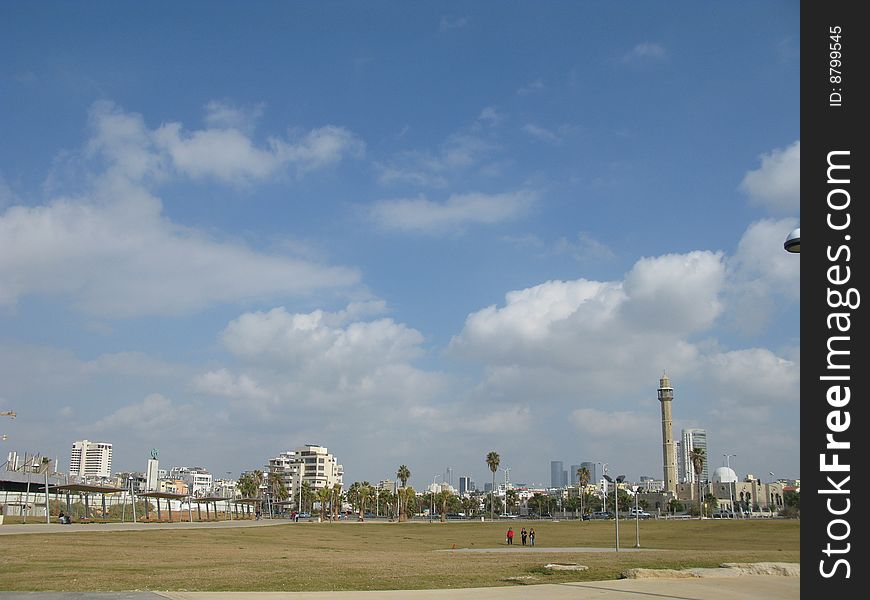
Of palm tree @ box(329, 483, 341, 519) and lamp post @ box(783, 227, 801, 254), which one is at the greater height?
lamp post @ box(783, 227, 801, 254)

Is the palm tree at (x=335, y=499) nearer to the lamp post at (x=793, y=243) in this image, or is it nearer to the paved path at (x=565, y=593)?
the paved path at (x=565, y=593)

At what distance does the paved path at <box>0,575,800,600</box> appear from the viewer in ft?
61.9

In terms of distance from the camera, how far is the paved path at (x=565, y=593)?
18859 mm

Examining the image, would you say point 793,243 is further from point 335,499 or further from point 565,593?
point 335,499

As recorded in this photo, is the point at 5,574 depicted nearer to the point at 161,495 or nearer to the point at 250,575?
the point at 250,575

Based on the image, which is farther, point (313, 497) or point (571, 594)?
point (313, 497)

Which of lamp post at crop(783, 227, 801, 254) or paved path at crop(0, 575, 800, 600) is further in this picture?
paved path at crop(0, 575, 800, 600)

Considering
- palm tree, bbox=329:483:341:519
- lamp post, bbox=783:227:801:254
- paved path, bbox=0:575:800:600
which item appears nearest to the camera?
→ lamp post, bbox=783:227:801:254

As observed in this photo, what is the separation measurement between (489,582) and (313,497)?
174227mm

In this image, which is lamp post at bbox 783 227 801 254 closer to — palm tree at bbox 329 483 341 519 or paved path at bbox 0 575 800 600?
paved path at bbox 0 575 800 600

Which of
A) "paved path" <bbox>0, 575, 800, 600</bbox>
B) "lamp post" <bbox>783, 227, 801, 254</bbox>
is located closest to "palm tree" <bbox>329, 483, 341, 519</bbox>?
"paved path" <bbox>0, 575, 800, 600</bbox>
